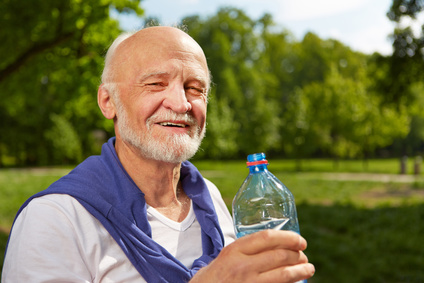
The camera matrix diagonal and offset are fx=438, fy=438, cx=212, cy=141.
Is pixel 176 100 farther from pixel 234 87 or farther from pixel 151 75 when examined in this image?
pixel 234 87

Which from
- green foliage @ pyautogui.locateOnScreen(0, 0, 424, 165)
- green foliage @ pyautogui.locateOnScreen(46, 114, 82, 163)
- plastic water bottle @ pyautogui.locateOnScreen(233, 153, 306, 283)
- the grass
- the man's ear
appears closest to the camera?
plastic water bottle @ pyautogui.locateOnScreen(233, 153, 306, 283)

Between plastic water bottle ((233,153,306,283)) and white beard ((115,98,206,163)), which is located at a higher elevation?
white beard ((115,98,206,163))

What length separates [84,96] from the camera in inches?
428

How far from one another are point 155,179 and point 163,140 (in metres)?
0.23

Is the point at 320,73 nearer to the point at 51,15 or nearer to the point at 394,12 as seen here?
the point at 394,12

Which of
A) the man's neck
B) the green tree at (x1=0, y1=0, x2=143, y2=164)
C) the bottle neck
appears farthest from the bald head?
the green tree at (x1=0, y1=0, x2=143, y2=164)

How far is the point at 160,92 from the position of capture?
1.75m

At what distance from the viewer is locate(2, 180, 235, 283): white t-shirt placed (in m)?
1.45

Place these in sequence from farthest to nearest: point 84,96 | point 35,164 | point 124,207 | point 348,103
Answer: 1. point 35,164
2. point 348,103
3. point 84,96
4. point 124,207

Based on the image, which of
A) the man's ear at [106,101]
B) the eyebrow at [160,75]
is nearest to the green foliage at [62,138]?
the man's ear at [106,101]

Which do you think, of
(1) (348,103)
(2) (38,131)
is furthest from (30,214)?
(2) (38,131)

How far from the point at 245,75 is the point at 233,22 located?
4.05 m

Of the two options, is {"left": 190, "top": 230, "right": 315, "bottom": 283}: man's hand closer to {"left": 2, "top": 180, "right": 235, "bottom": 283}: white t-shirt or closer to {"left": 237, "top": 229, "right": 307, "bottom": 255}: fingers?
{"left": 237, "top": 229, "right": 307, "bottom": 255}: fingers

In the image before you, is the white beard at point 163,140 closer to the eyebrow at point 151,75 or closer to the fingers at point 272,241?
the eyebrow at point 151,75
